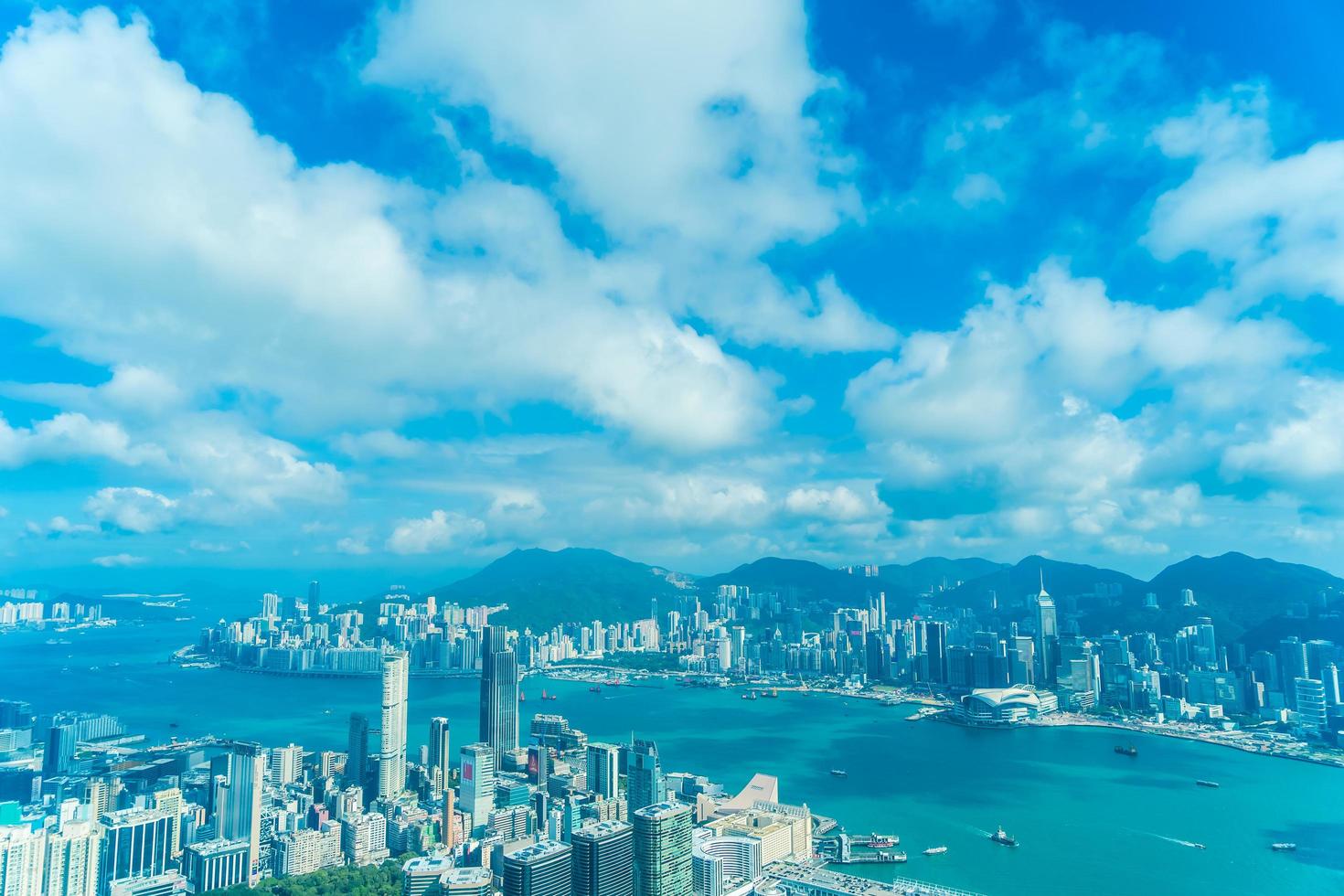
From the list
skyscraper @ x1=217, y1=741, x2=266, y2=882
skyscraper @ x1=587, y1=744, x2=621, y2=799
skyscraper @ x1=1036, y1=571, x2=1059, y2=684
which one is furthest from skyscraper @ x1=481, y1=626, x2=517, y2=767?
skyscraper @ x1=1036, y1=571, x2=1059, y2=684

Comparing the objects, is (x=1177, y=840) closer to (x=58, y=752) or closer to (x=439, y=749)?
(x=439, y=749)

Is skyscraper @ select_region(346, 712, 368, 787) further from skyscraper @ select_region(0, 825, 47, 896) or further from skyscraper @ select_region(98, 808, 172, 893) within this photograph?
skyscraper @ select_region(0, 825, 47, 896)

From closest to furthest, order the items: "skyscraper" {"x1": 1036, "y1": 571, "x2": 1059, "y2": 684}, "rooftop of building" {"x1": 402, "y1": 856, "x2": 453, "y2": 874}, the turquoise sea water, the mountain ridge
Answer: "rooftop of building" {"x1": 402, "y1": 856, "x2": 453, "y2": 874} → the turquoise sea water → "skyscraper" {"x1": 1036, "y1": 571, "x2": 1059, "y2": 684} → the mountain ridge

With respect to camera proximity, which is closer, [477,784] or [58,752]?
[477,784]

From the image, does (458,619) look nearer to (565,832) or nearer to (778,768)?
(778,768)

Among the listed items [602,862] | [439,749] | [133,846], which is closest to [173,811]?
[133,846]
